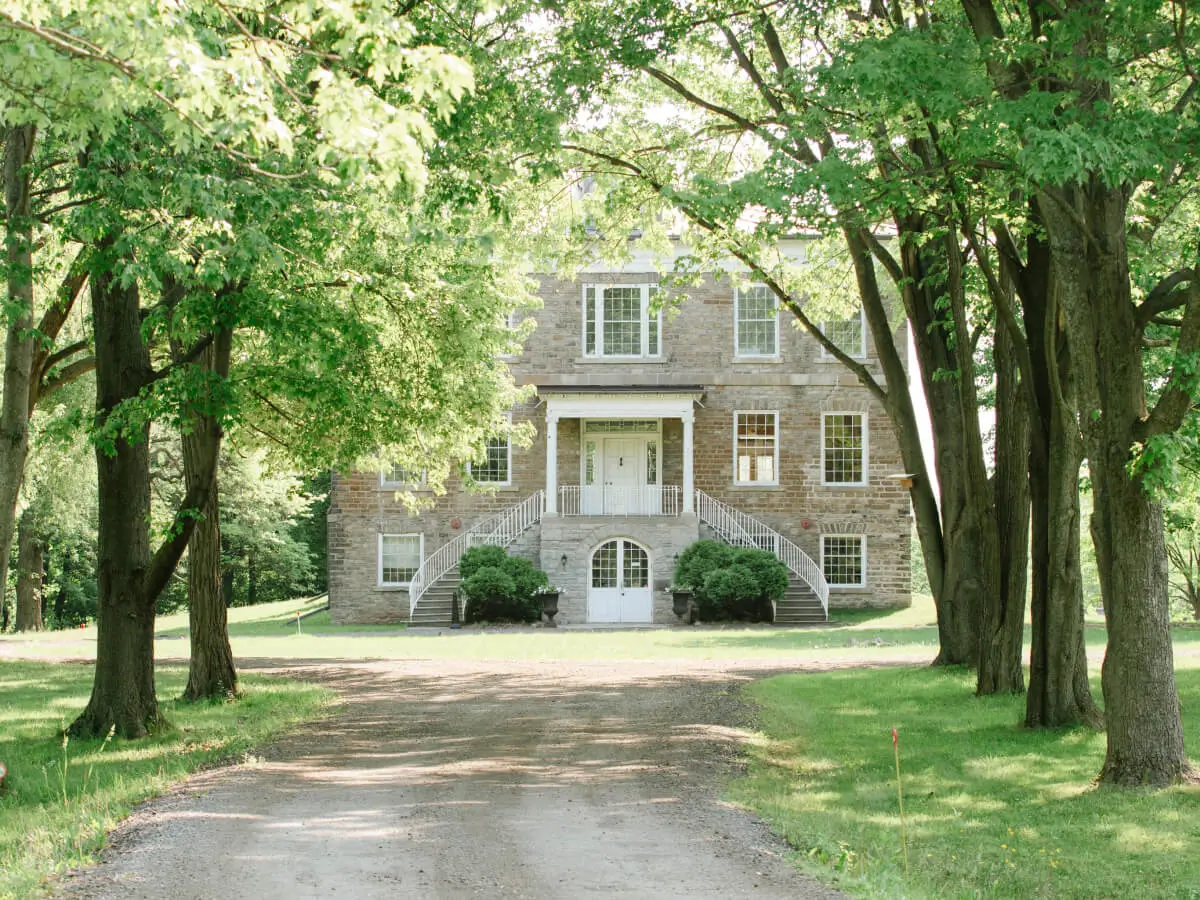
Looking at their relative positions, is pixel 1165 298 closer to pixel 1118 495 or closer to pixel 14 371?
pixel 1118 495

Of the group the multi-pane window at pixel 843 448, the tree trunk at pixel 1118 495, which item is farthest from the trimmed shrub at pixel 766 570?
the tree trunk at pixel 1118 495

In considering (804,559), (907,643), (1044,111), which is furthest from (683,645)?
(1044,111)

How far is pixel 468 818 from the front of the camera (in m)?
8.34

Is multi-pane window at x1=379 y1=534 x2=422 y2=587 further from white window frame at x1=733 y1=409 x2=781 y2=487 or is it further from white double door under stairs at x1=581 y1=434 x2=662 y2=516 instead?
white window frame at x1=733 y1=409 x2=781 y2=487

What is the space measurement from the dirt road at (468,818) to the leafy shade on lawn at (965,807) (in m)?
0.48

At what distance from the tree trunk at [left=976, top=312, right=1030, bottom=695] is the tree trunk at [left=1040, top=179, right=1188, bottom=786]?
4149 millimetres

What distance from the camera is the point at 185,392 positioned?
36.3 ft

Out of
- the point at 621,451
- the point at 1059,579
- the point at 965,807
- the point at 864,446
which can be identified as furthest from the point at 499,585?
the point at 965,807

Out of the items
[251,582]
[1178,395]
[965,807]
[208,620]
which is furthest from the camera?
[251,582]

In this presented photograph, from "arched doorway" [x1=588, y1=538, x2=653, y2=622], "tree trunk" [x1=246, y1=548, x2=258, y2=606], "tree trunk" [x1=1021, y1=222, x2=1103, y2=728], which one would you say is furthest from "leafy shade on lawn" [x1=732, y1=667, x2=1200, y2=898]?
"tree trunk" [x1=246, y1=548, x2=258, y2=606]

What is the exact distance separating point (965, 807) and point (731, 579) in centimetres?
2055

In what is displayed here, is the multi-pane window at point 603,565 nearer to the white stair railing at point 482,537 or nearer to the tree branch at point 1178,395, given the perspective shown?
the white stair railing at point 482,537

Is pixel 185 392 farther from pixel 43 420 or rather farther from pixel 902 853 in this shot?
pixel 43 420

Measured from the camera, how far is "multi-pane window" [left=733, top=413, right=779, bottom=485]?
108 ft
